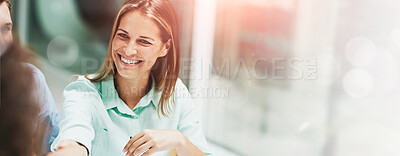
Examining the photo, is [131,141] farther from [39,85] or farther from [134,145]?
[39,85]

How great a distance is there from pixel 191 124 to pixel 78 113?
1.23ft

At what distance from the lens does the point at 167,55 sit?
1090 mm

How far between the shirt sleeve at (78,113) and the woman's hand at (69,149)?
12 mm

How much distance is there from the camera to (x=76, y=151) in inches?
38.1

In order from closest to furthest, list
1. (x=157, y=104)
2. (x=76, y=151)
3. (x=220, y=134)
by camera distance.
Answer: (x=76, y=151), (x=157, y=104), (x=220, y=134)

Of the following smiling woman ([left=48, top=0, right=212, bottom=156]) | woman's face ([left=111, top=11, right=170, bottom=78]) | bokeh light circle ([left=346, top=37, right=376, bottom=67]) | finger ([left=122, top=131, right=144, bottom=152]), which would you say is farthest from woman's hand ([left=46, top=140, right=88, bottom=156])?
bokeh light circle ([left=346, top=37, right=376, bottom=67])

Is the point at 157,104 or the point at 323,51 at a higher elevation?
the point at 323,51

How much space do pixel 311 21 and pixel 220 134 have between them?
57 cm

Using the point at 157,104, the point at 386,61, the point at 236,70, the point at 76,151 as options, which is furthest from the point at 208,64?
the point at 386,61

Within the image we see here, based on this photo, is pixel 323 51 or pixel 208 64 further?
pixel 323 51

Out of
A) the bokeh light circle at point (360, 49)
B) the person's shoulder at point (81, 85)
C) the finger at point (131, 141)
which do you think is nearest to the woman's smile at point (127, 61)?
the person's shoulder at point (81, 85)

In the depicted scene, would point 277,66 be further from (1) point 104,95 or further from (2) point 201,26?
(1) point 104,95

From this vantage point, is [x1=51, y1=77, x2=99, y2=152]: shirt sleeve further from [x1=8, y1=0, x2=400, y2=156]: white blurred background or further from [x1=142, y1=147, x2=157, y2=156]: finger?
[x1=8, y1=0, x2=400, y2=156]: white blurred background

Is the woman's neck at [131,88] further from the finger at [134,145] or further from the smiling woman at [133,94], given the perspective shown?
the finger at [134,145]
